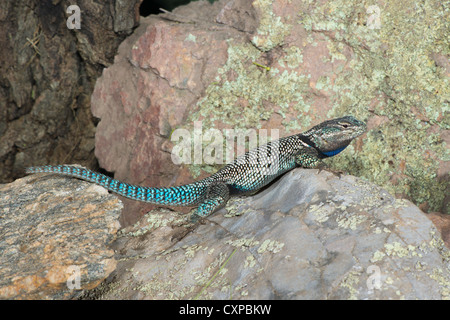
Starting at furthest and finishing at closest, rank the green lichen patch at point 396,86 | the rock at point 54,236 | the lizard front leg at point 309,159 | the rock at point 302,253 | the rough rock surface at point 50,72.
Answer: the rough rock surface at point 50,72
the green lichen patch at point 396,86
the lizard front leg at point 309,159
the rock at point 54,236
the rock at point 302,253

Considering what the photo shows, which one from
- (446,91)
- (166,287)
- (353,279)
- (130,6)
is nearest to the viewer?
(353,279)

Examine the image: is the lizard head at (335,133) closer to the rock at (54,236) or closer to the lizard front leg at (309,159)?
the lizard front leg at (309,159)

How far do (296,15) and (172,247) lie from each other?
313 centimetres

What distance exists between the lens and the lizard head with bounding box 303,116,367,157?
4.89 metres

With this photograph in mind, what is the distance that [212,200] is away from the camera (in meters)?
4.66

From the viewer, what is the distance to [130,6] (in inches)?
226

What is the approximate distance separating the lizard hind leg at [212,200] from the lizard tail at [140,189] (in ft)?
0.50

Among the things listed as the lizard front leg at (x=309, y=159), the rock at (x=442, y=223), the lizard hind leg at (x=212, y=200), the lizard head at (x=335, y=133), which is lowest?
the rock at (x=442, y=223)

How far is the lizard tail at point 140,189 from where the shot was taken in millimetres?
4543

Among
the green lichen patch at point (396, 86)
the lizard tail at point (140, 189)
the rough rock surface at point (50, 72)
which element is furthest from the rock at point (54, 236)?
the green lichen patch at point (396, 86)

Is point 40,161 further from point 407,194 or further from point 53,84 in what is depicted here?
point 407,194

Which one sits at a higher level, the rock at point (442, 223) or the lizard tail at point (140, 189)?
the lizard tail at point (140, 189)

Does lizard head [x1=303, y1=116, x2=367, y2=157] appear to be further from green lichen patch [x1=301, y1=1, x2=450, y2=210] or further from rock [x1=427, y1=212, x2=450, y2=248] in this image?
rock [x1=427, y1=212, x2=450, y2=248]

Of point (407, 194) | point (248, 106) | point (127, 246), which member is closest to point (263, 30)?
point (248, 106)
